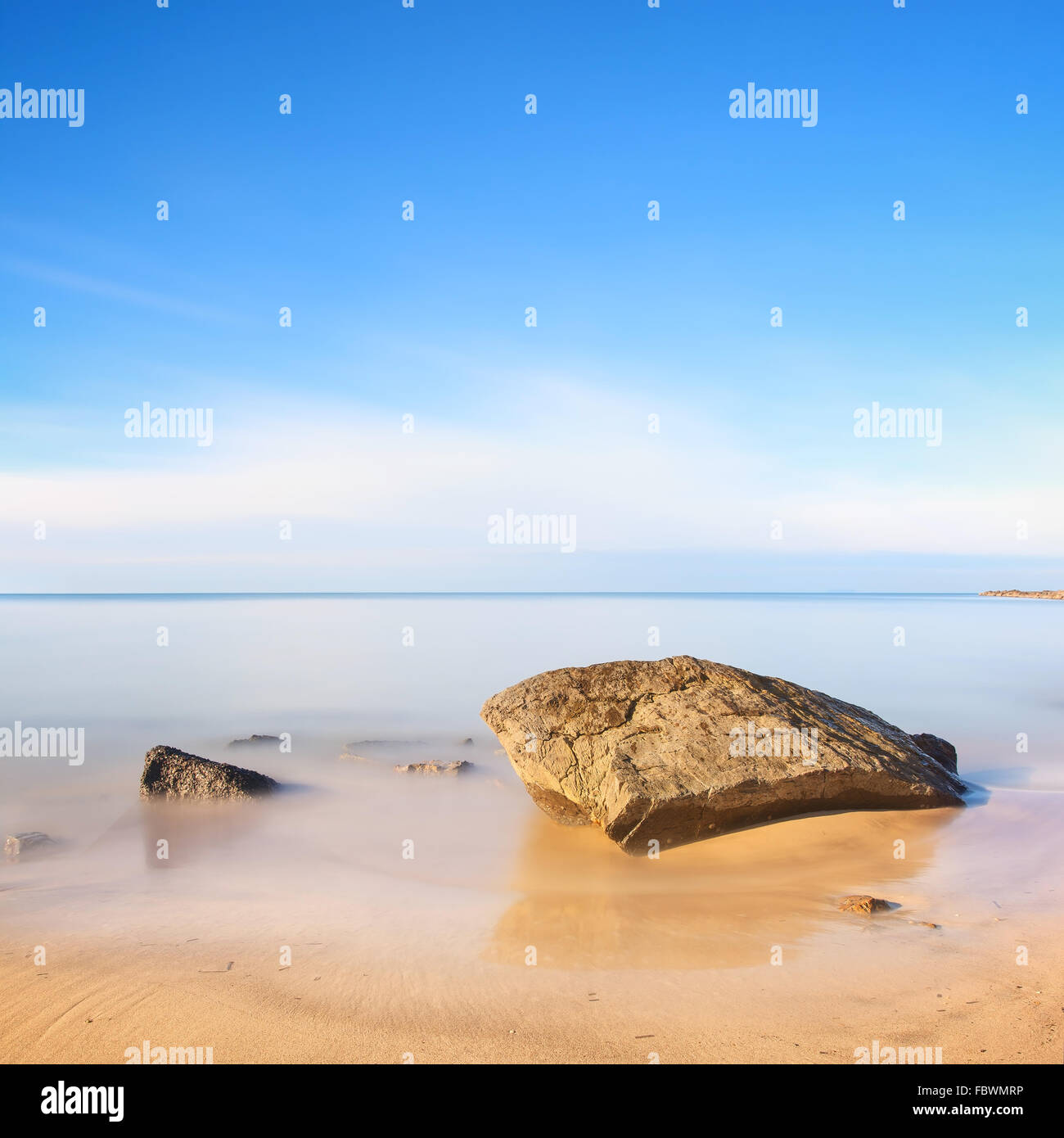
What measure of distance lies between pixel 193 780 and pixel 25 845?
6.36 feet

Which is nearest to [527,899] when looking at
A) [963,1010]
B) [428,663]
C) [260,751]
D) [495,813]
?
[495,813]

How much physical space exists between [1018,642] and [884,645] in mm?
7465

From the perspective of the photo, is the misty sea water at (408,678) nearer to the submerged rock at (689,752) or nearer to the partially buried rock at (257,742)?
the partially buried rock at (257,742)

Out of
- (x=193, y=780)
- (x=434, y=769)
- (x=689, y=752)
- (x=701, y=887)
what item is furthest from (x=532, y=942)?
(x=193, y=780)

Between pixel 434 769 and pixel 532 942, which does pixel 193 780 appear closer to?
pixel 434 769

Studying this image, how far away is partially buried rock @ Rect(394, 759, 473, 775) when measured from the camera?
1146 cm

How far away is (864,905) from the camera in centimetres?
647

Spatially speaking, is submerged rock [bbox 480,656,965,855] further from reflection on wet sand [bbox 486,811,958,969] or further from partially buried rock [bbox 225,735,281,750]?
partially buried rock [bbox 225,735,281,750]

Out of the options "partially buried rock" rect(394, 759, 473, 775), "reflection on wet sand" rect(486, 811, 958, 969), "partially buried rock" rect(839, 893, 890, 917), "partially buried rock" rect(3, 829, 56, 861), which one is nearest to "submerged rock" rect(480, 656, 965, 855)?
"reflection on wet sand" rect(486, 811, 958, 969)

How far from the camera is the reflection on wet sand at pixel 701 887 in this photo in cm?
589

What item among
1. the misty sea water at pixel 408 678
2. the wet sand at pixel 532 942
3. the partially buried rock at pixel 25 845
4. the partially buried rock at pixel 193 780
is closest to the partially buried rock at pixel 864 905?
the wet sand at pixel 532 942

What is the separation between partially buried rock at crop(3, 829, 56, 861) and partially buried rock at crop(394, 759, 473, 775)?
A: 14.8ft

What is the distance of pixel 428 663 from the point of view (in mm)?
26281
